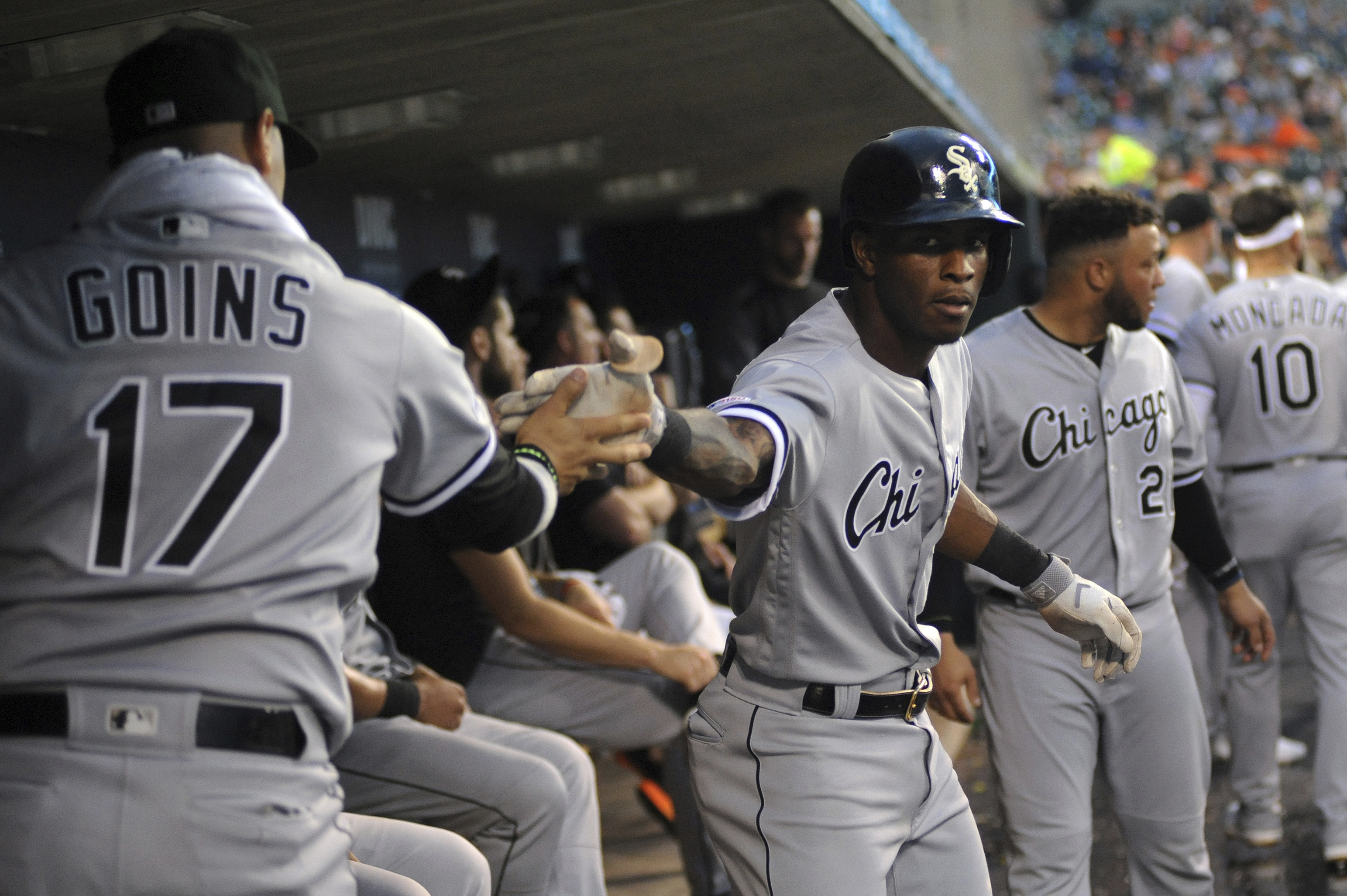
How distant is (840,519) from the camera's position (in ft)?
7.22

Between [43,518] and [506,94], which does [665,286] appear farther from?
[43,518]

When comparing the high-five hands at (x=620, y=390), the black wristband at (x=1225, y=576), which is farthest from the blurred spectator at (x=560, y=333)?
the high-five hands at (x=620, y=390)

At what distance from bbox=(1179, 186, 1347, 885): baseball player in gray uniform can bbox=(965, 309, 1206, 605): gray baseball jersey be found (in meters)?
1.52

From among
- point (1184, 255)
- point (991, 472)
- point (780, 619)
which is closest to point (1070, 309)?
point (991, 472)

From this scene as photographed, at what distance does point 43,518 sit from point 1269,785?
4215 millimetres

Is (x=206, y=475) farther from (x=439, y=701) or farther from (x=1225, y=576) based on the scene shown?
(x=1225, y=576)

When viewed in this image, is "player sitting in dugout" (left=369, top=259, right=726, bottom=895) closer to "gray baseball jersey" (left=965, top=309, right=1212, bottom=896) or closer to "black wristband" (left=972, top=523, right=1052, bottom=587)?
"gray baseball jersey" (left=965, top=309, right=1212, bottom=896)

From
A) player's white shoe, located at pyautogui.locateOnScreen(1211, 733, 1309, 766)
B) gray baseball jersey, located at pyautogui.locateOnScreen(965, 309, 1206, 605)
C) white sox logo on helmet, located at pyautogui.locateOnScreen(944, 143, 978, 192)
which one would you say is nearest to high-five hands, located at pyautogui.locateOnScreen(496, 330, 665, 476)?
white sox logo on helmet, located at pyautogui.locateOnScreen(944, 143, 978, 192)

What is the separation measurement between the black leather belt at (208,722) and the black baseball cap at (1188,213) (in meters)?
5.46

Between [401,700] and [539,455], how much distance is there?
54.9 inches

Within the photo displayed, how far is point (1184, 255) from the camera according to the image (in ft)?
19.9

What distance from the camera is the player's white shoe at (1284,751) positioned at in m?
5.48

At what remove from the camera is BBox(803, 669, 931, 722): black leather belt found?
87.4 inches

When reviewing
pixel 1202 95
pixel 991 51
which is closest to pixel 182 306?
pixel 991 51
